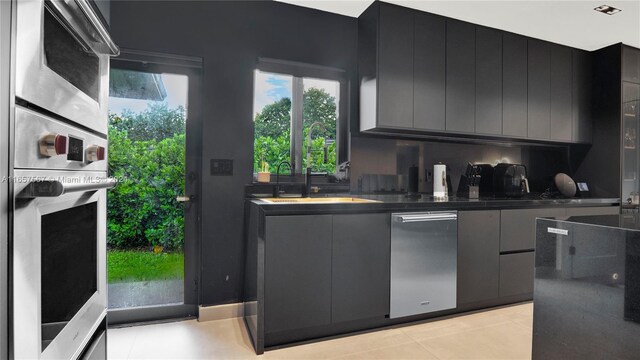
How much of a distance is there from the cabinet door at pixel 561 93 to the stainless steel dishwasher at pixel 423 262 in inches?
77.1

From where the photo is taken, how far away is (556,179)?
3.56 m

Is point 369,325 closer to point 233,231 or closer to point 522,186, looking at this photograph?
point 233,231

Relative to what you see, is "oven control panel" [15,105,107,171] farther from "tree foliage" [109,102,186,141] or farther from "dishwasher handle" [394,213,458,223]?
"dishwasher handle" [394,213,458,223]

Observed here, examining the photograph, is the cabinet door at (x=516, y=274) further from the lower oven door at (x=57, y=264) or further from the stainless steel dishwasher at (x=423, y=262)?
the lower oven door at (x=57, y=264)

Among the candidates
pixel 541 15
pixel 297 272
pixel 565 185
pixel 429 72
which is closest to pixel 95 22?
pixel 297 272

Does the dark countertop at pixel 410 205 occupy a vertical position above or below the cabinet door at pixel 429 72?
below

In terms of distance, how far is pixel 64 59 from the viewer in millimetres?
820

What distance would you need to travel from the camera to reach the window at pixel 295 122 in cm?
274

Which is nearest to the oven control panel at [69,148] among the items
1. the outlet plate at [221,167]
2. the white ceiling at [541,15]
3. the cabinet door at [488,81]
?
the outlet plate at [221,167]

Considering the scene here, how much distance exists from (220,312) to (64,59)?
82.5 inches

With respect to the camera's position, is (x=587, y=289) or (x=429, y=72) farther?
(x=429, y=72)

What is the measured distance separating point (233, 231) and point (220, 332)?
2.29 feet

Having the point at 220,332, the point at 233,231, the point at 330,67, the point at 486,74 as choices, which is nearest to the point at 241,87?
the point at 330,67

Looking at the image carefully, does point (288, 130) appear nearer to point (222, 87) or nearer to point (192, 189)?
point (222, 87)
